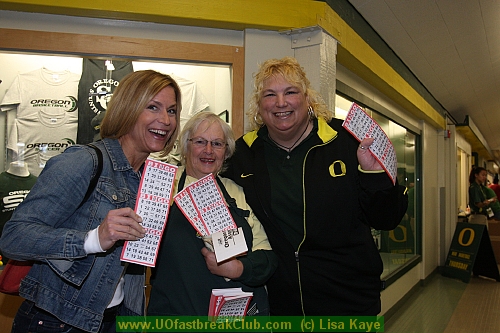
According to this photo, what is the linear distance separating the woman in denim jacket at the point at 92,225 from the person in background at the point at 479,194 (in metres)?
9.03

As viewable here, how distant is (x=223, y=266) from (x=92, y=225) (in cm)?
51

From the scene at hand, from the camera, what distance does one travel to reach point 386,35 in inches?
165

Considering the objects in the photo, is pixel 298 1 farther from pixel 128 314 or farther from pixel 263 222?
A: pixel 128 314

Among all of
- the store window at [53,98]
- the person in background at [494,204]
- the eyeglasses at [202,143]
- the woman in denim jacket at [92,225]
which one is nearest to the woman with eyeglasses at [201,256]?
the eyeglasses at [202,143]

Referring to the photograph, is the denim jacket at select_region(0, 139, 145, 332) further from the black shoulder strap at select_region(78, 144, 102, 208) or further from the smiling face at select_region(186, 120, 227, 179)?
the smiling face at select_region(186, 120, 227, 179)

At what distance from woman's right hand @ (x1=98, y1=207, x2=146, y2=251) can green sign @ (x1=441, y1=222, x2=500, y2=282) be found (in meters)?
7.41

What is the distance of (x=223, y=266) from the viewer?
5.08 ft

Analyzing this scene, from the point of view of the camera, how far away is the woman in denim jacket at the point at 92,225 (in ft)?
3.87

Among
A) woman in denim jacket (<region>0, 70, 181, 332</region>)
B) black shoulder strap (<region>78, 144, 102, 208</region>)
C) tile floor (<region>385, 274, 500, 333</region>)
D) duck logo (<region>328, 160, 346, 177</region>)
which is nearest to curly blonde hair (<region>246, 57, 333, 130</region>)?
duck logo (<region>328, 160, 346, 177</region>)

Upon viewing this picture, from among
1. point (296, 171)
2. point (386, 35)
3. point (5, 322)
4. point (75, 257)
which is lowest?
point (5, 322)

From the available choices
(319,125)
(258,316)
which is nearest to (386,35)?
(319,125)

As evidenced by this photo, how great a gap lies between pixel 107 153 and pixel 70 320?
55 cm

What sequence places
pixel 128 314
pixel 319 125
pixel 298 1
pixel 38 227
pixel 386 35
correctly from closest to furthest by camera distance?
1. pixel 38 227
2. pixel 128 314
3. pixel 319 125
4. pixel 298 1
5. pixel 386 35

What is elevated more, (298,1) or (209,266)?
(298,1)
